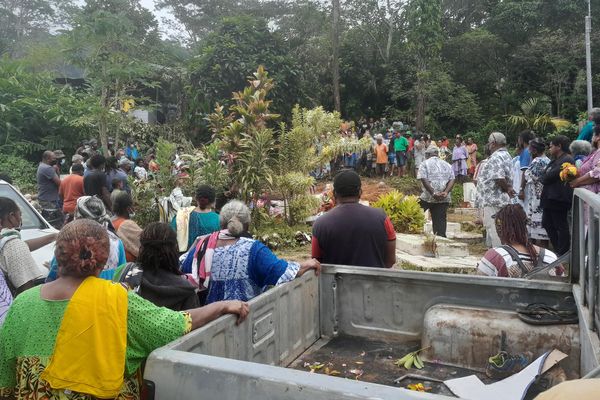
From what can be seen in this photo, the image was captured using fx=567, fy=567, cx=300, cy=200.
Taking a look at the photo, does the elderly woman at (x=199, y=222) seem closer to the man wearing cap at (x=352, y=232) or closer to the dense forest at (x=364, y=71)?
the man wearing cap at (x=352, y=232)

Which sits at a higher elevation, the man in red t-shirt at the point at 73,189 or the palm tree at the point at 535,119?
the palm tree at the point at 535,119

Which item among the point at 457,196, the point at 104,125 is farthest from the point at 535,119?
the point at 104,125

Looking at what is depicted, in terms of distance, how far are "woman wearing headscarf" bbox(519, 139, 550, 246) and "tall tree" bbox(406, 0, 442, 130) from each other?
17.3m

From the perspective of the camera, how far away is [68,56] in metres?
17.8

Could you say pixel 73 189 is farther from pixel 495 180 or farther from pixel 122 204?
pixel 495 180

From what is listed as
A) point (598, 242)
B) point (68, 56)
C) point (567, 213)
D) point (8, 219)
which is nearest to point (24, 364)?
point (8, 219)

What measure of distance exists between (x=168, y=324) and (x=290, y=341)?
3.96ft

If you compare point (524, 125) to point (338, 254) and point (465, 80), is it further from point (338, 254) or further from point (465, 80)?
point (338, 254)

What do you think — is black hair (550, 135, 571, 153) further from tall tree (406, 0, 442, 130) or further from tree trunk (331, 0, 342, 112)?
tree trunk (331, 0, 342, 112)

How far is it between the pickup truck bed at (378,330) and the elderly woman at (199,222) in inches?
103

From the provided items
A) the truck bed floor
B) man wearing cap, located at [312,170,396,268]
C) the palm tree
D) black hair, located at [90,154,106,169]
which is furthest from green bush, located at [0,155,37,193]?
the palm tree

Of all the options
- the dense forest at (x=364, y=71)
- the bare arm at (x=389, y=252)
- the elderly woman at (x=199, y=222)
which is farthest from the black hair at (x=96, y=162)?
the dense forest at (x=364, y=71)

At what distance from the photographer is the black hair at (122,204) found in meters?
5.35

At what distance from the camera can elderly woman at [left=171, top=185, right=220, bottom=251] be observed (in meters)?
6.22
